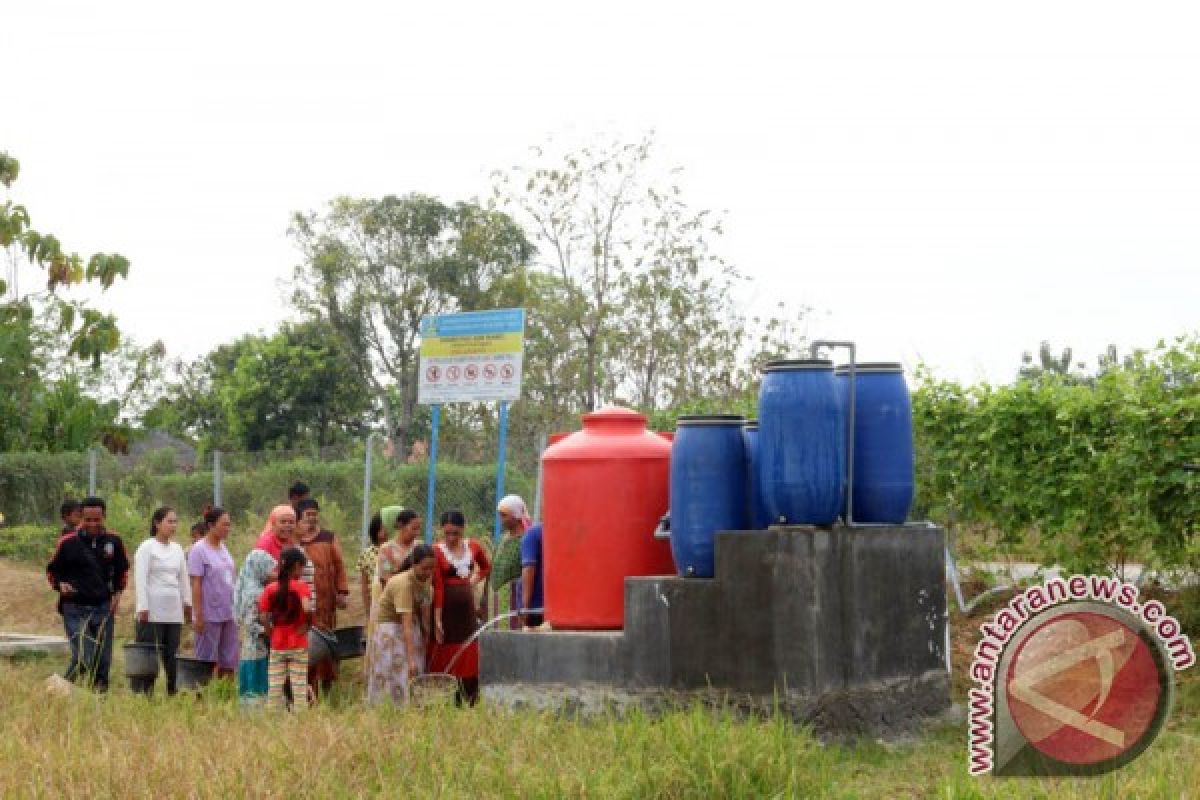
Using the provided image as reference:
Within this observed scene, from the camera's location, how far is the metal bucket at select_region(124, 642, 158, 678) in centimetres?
1069

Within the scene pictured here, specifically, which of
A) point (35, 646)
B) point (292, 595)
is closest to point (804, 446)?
point (292, 595)

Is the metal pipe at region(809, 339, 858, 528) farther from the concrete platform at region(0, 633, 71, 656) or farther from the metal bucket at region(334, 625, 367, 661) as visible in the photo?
the concrete platform at region(0, 633, 71, 656)

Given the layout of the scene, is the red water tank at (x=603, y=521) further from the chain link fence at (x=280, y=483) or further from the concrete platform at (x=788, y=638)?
the chain link fence at (x=280, y=483)

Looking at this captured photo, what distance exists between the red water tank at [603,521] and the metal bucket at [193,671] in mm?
3702

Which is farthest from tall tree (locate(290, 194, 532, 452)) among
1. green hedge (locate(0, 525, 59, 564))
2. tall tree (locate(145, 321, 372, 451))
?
green hedge (locate(0, 525, 59, 564))

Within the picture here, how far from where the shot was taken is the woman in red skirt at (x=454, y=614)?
961 cm

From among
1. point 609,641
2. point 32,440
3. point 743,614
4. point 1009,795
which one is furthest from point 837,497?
point 32,440

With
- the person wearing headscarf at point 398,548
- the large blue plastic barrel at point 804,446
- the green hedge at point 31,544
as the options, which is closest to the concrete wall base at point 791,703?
the large blue plastic barrel at point 804,446

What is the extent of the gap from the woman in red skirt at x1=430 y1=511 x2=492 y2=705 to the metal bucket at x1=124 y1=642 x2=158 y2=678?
7.59ft

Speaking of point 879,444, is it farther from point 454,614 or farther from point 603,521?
point 454,614

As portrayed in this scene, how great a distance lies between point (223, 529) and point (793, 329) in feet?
36.9

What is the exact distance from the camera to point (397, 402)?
50.9 m

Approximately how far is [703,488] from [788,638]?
91 cm

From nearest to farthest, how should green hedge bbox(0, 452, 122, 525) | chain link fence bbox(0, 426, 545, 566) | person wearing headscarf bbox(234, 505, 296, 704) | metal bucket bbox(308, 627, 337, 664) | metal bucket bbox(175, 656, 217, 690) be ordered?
person wearing headscarf bbox(234, 505, 296, 704), metal bucket bbox(308, 627, 337, 664), metal bucket bbox(175, 656, 217, 690), chain link fence bbox(0, 426, 545, 566), green hedge bbox(0, 452, 122, 525)
